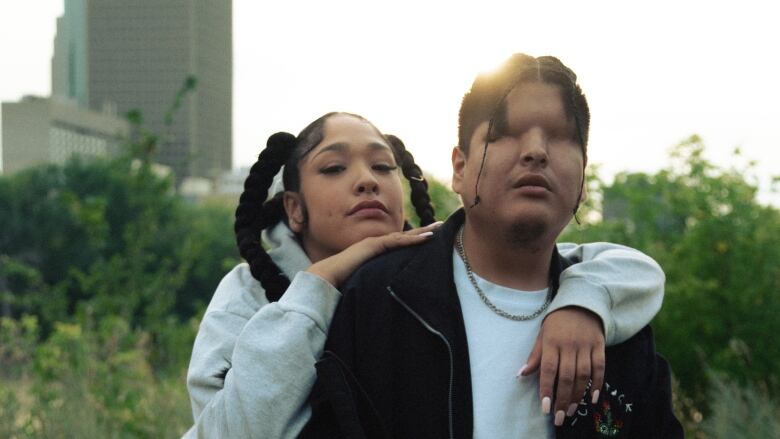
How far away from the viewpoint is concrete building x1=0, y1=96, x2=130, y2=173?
46.2 metres

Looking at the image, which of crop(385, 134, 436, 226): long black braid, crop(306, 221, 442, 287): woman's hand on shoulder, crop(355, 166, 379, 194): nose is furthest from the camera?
crop(385, 134, 436, 226): long black braid

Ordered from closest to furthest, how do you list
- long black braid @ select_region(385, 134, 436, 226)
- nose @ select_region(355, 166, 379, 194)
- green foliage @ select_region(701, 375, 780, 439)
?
nose @ select_region(355, 166, 379, 194) < long black braid @ select_region(385, 134, 436, 226) < green foliage @ select_region(701, 375, 780, 439)

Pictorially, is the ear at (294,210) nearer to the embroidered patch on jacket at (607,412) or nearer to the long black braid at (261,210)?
the long black braid at (261,210)

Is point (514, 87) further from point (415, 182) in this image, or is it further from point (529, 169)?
point (415, 182)

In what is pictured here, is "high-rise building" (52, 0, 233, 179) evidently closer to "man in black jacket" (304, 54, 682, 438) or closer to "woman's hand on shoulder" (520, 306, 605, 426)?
"man in black jacket" (304, 54, 682, 438)

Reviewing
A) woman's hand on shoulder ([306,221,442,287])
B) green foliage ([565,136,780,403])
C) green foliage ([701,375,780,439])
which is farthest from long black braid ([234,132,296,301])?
green foliage ([565,136,780,403])

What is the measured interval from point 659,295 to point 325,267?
2.74 feet

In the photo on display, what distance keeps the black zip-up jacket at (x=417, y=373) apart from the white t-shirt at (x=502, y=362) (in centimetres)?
3

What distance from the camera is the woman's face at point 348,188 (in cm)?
235

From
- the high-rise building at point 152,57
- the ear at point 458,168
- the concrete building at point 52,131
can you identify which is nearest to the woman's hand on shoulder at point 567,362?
the ear at point 458,168

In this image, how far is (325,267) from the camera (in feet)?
7.08

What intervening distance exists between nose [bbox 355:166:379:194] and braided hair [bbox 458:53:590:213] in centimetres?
35

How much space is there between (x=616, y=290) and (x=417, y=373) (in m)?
0.52

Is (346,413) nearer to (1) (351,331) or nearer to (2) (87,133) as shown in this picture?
(1) (351,331)
